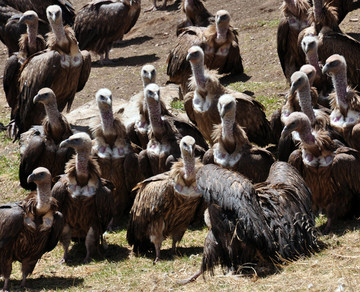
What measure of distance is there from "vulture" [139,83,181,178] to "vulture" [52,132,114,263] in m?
0.84

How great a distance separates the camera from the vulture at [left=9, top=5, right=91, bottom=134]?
466 inches

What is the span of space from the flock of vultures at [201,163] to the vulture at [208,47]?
1.10 m

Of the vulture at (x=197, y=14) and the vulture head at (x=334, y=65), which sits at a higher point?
the vulture head at (x=334, y=65)

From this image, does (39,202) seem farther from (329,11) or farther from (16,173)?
(329,11)

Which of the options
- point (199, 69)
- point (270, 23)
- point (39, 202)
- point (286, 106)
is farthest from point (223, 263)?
point (270, 23)

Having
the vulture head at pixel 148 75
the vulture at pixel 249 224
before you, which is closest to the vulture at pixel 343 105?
the vulture at pixel 249 224

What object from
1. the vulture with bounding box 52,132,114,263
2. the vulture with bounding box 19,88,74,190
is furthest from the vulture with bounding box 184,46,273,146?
the vulture with bounding box 52,132,114,263

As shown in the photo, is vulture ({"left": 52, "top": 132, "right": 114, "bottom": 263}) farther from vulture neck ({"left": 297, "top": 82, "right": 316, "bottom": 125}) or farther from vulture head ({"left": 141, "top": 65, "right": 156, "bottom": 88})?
vulture neck ({"left": 297, "top": 82, "right": 316, "bottom": 125})

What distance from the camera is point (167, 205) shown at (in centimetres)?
870

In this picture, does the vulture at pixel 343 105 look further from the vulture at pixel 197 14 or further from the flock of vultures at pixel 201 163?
the vulture at pixel 197 14

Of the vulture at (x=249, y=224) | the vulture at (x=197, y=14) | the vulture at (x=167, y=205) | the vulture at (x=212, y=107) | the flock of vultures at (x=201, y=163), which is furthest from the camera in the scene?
the vulture at (x=197, y=14)

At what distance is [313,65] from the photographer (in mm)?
10758

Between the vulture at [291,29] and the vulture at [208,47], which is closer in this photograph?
the vulture at [291,29]

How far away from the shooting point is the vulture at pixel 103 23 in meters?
16.4
